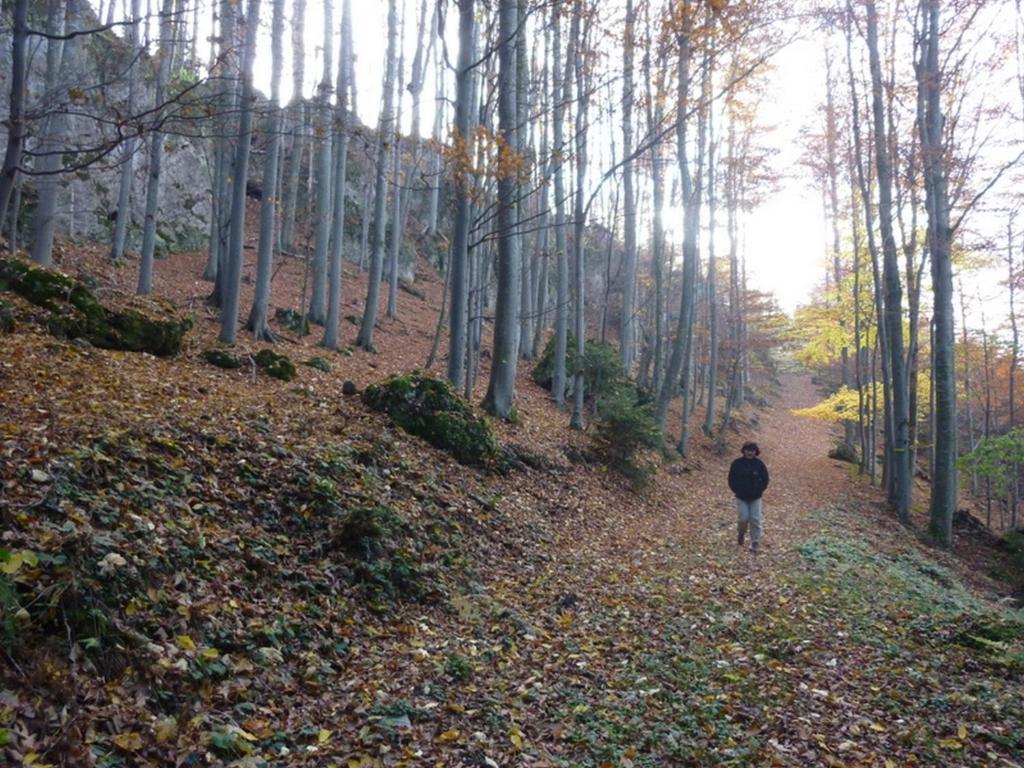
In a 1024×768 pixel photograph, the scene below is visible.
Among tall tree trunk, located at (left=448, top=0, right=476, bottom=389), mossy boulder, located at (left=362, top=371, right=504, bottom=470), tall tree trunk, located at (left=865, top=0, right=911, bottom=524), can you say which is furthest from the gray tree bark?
mossy boulder, located at (left=362, top=371, right=504, bottom=470)

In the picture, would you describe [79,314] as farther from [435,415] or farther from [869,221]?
[869,221]

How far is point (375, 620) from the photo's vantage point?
4.92 metres

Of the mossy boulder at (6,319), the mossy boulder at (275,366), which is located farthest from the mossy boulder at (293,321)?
the mossy boulder at (6,319)

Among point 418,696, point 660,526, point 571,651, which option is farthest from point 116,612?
point 660,526

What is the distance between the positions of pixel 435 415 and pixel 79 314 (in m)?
4.81

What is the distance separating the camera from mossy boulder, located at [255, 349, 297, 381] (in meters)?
10.2

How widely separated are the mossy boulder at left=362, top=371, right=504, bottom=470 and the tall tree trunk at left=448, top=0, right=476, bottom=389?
3.87ft

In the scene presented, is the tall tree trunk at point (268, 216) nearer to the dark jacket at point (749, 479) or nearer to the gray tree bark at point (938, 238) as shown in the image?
the dark jacket at point (749, 479)

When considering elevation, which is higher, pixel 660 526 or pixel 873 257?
pixel 873 257

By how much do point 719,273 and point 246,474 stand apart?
28538 millimetres

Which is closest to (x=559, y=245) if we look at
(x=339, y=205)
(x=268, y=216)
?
(x=339, y=205)

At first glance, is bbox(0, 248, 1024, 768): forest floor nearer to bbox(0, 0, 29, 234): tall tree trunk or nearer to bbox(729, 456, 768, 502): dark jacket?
bbox(729, 456, 768, 502): dark jacket

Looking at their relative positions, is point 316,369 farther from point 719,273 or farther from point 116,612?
point 719,273

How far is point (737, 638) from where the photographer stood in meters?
5.52
